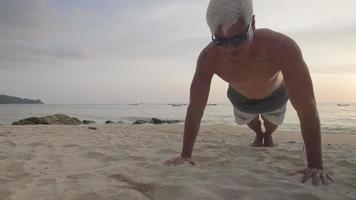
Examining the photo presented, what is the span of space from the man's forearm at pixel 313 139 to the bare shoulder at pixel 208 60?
2.95ft

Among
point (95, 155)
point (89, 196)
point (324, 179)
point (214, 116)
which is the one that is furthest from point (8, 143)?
point (214, 116)

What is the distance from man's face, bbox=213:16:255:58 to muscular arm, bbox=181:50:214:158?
0.49m

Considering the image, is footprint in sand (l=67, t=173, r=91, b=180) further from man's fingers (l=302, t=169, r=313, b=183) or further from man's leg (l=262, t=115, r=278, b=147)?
man's leg (l=262, t=115, r=278, b=147)

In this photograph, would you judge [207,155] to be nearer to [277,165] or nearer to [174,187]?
[277,165]

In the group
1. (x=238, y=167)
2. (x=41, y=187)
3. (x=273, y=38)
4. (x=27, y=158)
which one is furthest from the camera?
(x=27, y=158)

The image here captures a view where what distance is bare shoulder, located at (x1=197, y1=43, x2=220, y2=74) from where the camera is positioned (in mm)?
3447

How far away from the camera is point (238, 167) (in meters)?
3.46

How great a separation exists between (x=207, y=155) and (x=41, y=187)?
1.81m

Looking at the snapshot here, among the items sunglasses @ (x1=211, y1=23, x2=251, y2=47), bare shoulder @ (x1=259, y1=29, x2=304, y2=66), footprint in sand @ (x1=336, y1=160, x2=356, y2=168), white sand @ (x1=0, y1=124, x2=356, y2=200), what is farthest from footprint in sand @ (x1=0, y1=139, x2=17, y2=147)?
footprint in sand @ (x1=336, y1=160, x2=356, y2=168)

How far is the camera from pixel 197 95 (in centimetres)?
349

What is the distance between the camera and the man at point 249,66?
9.39 ft

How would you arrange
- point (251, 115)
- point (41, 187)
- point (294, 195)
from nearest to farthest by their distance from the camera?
point (294, 195), point (41, 187), point (251, 115)

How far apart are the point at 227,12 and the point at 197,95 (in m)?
0.93

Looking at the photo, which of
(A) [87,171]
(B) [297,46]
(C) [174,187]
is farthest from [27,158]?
(B) [297,46]
